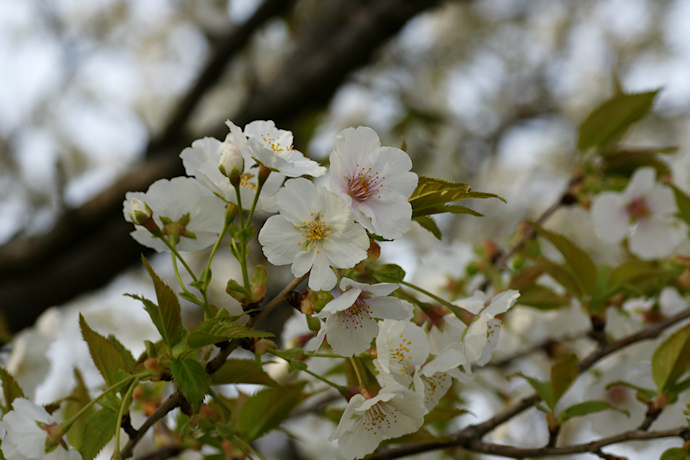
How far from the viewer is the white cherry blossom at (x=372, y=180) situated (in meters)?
0.63

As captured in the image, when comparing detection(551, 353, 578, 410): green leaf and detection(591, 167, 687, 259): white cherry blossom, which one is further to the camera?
detection(591, 167, 687, 259): white cherry blossom

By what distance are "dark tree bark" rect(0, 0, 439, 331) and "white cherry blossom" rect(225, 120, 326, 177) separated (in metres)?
1.73

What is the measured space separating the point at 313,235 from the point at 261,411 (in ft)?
1.42

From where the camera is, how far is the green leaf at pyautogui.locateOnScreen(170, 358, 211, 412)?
62 centimetres

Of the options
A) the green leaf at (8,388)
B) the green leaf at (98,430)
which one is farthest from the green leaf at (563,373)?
the green leaf at (8,388)

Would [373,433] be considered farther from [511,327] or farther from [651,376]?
[511,327]

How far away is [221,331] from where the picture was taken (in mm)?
620

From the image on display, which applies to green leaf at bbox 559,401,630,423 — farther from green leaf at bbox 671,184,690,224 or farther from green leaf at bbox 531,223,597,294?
green leaf at bbox 671,184,690,224

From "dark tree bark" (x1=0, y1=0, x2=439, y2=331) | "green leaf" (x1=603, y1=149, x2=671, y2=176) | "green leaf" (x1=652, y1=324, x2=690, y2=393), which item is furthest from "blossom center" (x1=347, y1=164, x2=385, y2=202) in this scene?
"dark tree bark" (x1=0, y1=0, x2=439, y2=331)

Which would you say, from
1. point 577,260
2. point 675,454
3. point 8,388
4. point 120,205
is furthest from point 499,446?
point 120,205

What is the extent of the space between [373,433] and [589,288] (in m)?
0.55

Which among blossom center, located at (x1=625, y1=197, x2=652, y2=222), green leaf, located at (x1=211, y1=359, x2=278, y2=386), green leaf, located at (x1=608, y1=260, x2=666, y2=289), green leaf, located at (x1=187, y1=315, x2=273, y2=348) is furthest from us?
blossom center, located at (x1=625, y1=197, x2=652, y2=222)

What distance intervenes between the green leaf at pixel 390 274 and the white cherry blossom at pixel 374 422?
14 cm

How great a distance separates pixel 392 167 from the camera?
26.5 inches
